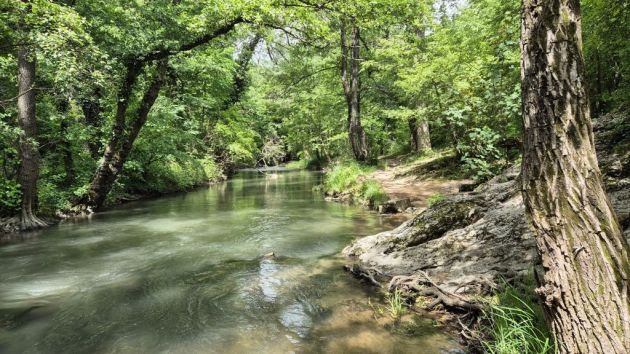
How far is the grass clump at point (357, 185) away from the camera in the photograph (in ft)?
42.8

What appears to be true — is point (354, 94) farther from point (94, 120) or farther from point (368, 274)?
point (368, 274)

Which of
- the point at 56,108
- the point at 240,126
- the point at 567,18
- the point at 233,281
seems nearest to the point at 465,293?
the point at 567,18

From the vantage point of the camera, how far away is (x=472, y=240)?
5.54 m

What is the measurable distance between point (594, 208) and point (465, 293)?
220 cm

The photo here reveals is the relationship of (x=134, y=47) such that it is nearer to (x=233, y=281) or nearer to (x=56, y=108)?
(x=56, y=108)

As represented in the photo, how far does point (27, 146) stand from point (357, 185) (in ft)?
35.0

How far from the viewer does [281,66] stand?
72.2ft

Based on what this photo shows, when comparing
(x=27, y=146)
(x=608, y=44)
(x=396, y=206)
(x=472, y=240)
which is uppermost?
(x=608, y=44)

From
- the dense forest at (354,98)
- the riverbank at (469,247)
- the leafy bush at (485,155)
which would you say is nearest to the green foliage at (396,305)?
the riverbank at (469,247)

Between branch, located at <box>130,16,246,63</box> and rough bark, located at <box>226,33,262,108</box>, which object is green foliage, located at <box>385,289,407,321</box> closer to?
branch, located at <box>130,16,246,63</box>

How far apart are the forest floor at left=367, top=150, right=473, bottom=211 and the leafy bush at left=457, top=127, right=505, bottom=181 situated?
43.7 inches

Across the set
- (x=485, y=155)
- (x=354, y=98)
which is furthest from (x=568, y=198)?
(x=354, y=98)

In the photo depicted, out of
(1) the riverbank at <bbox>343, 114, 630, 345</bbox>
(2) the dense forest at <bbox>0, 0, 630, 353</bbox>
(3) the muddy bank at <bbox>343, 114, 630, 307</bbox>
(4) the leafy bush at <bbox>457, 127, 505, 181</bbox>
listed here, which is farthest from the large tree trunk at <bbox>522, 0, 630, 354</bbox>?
(4) the leafy bush at <bbox>457, 127, 505, 181</bbox>

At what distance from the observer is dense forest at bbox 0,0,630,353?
106 inches
